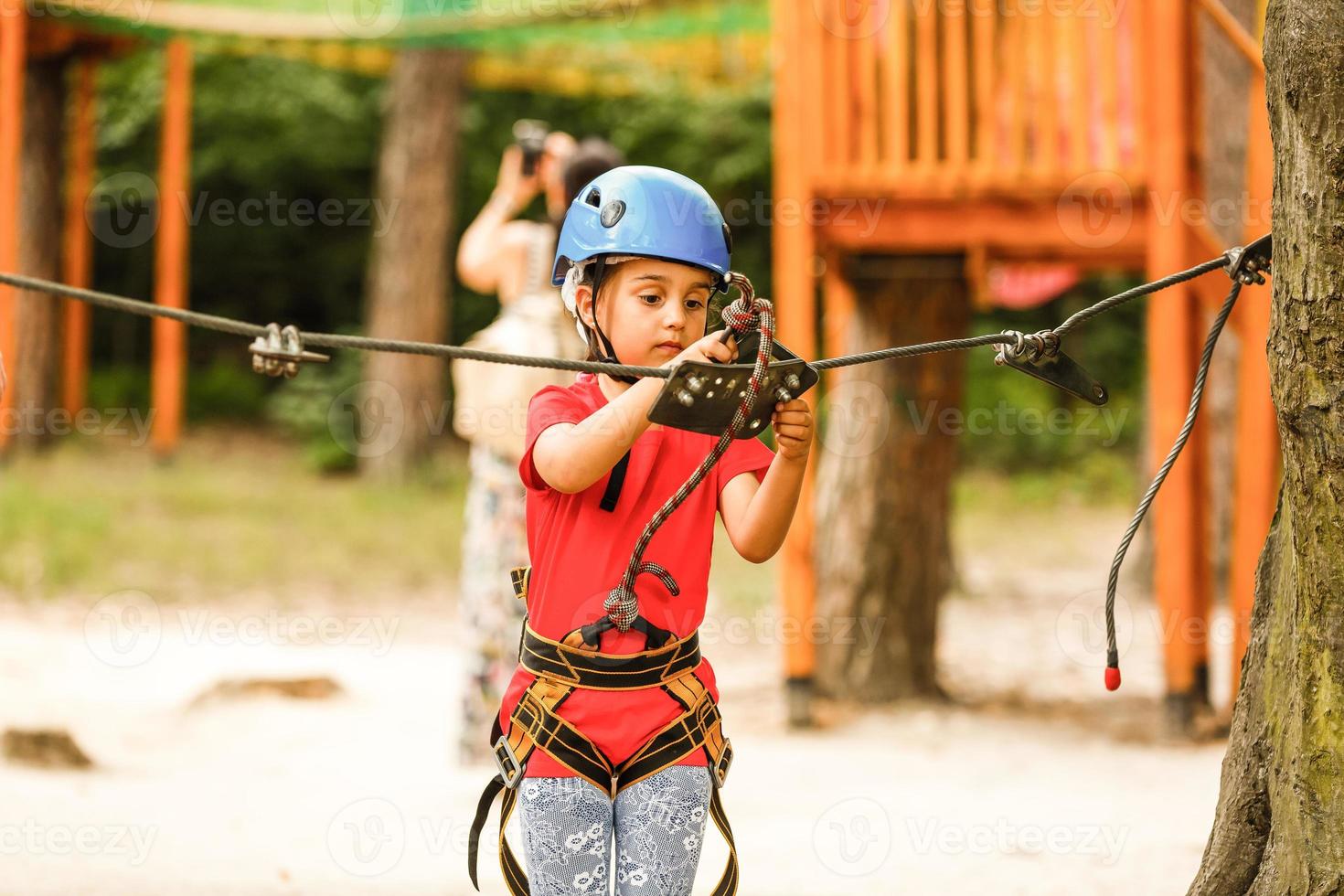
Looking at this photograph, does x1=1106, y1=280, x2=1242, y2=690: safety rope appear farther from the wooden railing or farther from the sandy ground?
the wooden railing

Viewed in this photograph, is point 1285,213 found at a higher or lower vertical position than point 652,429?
higher

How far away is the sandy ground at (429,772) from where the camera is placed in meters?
4.11

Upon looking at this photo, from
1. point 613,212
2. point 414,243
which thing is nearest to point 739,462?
point 613,212

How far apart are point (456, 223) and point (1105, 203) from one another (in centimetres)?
1484

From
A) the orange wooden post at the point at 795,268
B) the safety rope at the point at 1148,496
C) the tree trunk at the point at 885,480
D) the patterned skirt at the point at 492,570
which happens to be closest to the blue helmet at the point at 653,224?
the safety rope at the point at 1148,496

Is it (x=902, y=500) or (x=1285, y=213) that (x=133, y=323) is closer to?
(x=902, y=500)

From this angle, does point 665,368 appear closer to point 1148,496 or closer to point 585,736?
point 585,736

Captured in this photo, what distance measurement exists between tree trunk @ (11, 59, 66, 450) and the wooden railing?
33.4 feet

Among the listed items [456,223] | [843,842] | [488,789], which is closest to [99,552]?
[843,842]

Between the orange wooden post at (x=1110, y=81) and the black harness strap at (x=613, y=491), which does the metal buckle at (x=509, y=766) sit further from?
the orange wooden post at (x=1110, y=81)

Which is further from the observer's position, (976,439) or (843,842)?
(976,439)

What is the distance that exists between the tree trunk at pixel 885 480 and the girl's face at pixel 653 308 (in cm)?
415

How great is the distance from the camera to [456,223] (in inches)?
778

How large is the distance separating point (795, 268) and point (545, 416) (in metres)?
3.90
